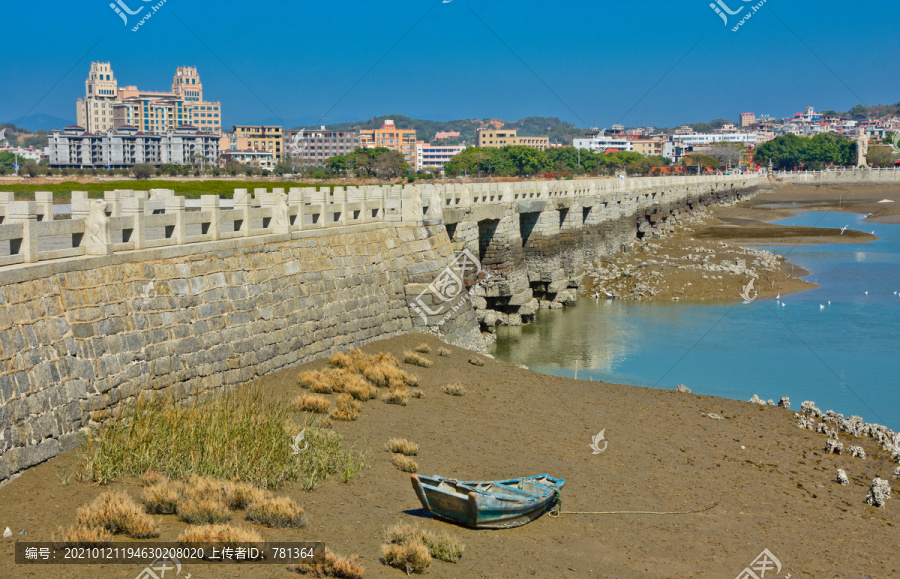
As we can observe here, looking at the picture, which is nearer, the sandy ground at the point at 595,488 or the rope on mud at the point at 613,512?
the sandy ground at the point at 595,488

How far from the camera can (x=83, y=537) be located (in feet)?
23.6

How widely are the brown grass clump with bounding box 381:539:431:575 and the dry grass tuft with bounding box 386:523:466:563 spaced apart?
166 mm

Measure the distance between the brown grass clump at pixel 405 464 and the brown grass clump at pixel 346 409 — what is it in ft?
5.70

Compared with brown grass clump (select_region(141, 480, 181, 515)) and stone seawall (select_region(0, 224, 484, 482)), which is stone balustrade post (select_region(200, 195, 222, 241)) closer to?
stone seawall (select_region(0, 224, 484, 482))

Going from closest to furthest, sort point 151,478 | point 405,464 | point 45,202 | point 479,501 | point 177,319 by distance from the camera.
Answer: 1. point 151,478
2. point 479,501
3. point 405,464
4. point 177,319
5. point 45,202

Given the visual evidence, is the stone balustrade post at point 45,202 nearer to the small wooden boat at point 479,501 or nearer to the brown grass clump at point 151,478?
the brown grass clump at point 151,478

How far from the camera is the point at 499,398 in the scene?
15945 millimetres

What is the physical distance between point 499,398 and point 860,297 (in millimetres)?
24459

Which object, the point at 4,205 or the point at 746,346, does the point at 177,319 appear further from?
the point at 746,346

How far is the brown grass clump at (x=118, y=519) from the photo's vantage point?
746 cm

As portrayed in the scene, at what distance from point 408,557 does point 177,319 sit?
5.87 metres

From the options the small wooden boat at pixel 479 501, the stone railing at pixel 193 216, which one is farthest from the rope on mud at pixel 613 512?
the stone railing at pixel 193 216

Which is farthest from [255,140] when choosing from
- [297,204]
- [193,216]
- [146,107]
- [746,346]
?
[193,216]

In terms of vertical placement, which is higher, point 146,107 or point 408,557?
point 146,107
